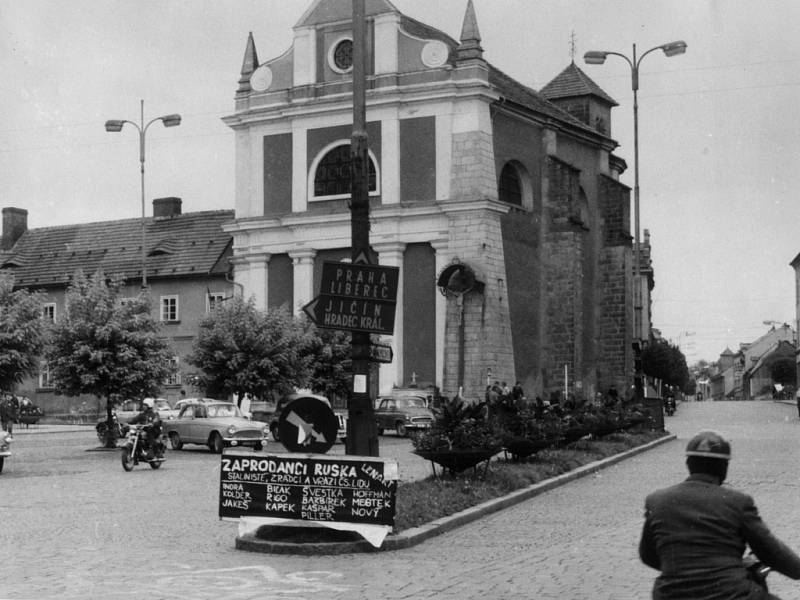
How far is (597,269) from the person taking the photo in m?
65.2

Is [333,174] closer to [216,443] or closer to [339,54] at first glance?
[339,54]

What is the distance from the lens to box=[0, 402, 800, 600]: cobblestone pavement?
34.3 feet

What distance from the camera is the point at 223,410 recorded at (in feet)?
111

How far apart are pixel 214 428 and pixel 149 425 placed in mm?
5970

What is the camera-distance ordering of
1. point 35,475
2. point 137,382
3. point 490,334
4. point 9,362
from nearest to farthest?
point 35,475 → point 9,362 → point 137,382 → point 490,334

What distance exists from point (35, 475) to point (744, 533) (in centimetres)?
2207

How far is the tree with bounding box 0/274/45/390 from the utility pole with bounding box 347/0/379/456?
53.6 feet

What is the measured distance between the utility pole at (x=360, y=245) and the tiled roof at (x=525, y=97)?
38736mm

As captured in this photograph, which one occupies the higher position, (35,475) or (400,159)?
(400,159)

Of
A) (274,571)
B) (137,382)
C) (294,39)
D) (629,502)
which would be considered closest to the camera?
(274,571)

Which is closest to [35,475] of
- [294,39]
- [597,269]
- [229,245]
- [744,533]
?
[744,533]

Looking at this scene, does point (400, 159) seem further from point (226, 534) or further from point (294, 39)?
point (226, 534)

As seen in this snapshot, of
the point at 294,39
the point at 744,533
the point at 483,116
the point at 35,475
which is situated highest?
the point at 294,39

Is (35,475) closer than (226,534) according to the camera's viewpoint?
No
